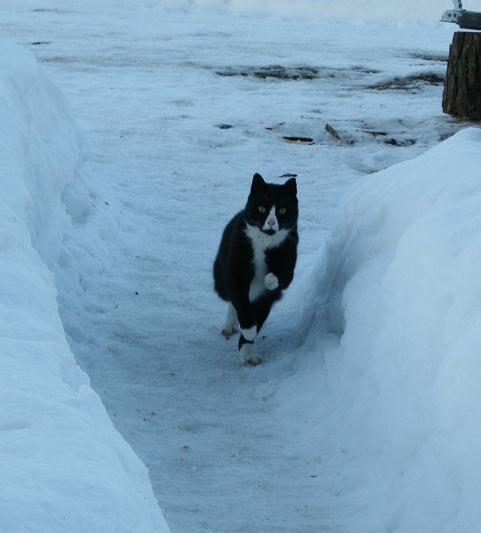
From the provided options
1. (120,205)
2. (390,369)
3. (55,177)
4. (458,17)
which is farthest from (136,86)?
(390,369)

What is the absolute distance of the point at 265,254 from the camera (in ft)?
21.1

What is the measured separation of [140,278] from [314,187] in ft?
10.2

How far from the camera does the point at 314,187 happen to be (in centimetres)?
1042

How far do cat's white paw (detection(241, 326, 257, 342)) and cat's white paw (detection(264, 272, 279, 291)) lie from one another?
0.88 ft

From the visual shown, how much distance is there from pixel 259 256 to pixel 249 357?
1.99 ft

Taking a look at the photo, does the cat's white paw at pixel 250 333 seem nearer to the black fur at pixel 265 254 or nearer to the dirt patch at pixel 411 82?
the black fur at pixel 265 254

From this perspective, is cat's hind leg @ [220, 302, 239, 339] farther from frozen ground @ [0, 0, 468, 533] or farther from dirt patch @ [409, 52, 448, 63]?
dirt patch @ [409, 52, 448, 63]

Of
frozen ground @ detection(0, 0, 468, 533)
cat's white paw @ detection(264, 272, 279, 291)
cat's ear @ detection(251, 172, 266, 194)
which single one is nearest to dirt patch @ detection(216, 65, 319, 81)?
frozen ground @ detection(0, 0, 468, 533)

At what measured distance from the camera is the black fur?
6379 mm

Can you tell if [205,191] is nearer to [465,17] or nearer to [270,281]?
[465,17]

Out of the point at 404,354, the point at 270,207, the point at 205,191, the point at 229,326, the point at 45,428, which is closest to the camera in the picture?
the point at 45,428

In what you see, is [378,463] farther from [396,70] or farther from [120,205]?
[396,70]

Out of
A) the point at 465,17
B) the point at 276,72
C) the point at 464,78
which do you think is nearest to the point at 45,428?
the point at 465,17

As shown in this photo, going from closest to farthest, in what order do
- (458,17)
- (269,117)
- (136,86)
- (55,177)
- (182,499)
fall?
(182,499) < (55,177) < (458,17) < (269,117) < (136,86)
